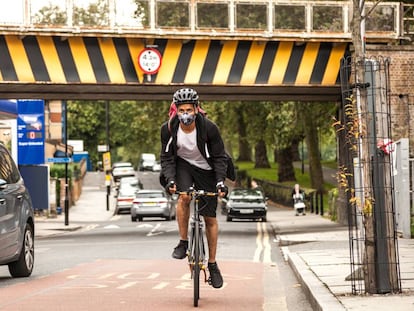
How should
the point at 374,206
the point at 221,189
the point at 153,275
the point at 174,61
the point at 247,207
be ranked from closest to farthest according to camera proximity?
the point at 374,206 < the point at 221,189 < the point at 153,275 < the point at 174,61 < the point at 247,207

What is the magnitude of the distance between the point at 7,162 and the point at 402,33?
17.4 m

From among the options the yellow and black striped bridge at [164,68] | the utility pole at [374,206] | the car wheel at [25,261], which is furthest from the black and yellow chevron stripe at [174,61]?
the utility pole at [374,206]

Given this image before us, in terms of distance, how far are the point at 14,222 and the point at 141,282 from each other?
6.41ft

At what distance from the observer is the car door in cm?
1411

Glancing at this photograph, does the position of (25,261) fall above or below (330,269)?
above

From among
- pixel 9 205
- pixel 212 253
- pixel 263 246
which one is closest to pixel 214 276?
pixel 212 253

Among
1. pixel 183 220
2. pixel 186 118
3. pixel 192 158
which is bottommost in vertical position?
pixel 183 220

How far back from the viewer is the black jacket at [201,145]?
36.3ft

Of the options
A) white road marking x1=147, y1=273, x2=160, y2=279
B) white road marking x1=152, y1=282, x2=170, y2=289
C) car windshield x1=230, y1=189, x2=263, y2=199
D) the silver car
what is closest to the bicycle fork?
white road marking x1=152, y1=282, x2=170, y2=289

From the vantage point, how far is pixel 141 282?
1416 cm

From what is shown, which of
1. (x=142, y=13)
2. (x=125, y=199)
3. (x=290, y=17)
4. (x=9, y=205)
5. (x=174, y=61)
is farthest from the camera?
(x=125, y=199)

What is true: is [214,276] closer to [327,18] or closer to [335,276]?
[335,276]

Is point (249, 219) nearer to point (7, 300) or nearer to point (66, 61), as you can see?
point (66, 61)

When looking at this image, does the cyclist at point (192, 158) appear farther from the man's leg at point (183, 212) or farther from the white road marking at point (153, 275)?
the white road marking at point (153, 275)
